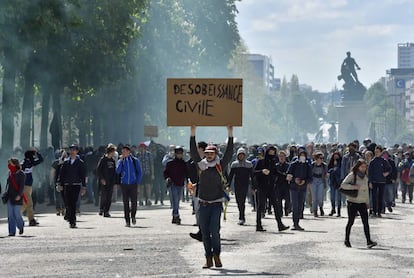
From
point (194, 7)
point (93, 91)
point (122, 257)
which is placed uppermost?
point (194, 7)

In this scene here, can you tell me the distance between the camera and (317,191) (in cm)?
3291

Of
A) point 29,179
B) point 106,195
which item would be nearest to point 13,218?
point 29,179

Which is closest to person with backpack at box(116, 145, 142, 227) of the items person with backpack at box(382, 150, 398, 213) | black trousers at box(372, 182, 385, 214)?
black trousers at box(372, 182, 385, 214)

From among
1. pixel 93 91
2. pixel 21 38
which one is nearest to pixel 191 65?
pixel 93 91

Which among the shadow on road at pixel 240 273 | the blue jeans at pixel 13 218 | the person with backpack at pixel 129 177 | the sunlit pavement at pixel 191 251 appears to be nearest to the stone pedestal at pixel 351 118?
the sunlit pavement at pixel 191 251

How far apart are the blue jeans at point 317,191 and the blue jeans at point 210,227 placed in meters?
14.4

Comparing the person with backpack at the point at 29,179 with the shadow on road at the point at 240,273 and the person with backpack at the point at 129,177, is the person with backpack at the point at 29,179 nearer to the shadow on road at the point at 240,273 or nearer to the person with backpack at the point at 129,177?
the person with backpack at the point at 129,177

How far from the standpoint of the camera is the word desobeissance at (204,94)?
2152 cm

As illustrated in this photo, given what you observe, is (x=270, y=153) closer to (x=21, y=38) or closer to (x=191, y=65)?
(x=21, y=38)

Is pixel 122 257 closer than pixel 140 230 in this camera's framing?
Yes

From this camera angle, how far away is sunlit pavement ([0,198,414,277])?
1791cm

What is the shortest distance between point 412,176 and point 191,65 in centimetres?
3801

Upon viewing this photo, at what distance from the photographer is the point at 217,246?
18281 mm

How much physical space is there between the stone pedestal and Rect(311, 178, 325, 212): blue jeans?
125m
